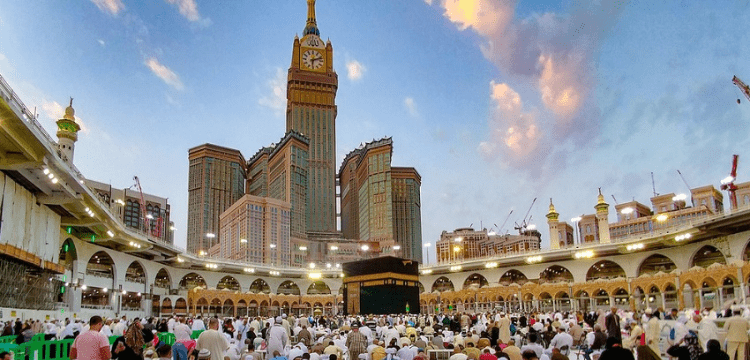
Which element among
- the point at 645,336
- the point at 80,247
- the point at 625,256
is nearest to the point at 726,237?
the point at 625,256

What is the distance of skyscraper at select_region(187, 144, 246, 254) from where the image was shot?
13962cm

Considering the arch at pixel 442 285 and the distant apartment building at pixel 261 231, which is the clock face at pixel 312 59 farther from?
the arch at pixel 442 285

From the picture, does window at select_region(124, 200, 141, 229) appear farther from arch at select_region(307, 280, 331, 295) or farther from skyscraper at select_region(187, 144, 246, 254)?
arch at select_region(307, 280, 331, 295)

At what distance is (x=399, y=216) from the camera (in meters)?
150

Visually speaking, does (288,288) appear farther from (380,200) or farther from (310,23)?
(310,23)

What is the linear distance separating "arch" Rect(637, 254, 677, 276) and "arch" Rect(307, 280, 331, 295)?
31.9 meters

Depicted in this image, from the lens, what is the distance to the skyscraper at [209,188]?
140 meters

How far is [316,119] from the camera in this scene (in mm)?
137500

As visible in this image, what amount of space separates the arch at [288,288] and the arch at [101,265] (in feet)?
61.7

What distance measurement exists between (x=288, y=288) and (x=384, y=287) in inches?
1146

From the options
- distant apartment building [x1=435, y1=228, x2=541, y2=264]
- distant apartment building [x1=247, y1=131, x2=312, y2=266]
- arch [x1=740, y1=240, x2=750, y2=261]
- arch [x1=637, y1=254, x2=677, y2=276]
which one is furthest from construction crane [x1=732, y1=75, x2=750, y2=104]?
distant apartment building [x1=247, y1=131, x2=312, y2=266]

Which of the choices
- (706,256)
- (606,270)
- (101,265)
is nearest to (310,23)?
(101,265)

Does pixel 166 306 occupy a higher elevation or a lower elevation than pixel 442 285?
lower

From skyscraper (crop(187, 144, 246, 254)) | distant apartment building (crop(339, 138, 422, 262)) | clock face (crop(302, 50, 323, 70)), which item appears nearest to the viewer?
distant apartment building (crop(339, 138, 422, 262))
